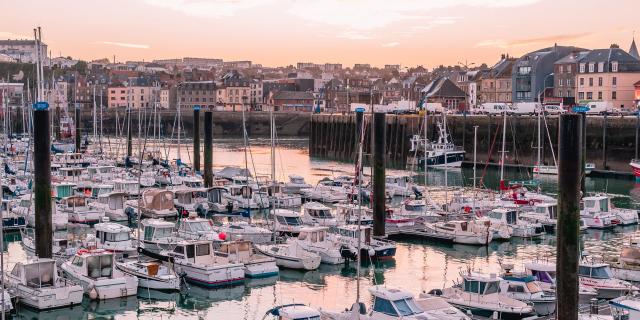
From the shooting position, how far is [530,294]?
76.7 feet

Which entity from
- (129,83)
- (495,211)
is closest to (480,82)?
A: (129,83)

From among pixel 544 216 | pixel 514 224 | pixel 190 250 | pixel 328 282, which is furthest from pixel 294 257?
pixel 544 216

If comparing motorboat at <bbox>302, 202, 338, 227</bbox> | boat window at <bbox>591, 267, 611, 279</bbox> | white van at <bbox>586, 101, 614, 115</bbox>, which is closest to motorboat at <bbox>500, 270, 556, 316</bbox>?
boat window at <bbox>591, 267, 611, 279</bbox>

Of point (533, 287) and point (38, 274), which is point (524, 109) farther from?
point (38, 274)

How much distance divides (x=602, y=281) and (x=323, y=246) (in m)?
9.78

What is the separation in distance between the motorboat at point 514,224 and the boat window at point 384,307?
52.9 feet

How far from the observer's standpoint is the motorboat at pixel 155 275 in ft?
85.4

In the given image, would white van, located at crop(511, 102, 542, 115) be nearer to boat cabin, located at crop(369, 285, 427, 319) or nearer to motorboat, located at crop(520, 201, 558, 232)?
motorboat, located at crop(520, 201, 558, 232)

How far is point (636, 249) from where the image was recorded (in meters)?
28.0

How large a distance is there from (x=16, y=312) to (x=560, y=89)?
8196 centimetres

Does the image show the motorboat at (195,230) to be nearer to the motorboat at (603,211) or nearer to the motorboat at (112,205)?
the motorboat at (112,205)

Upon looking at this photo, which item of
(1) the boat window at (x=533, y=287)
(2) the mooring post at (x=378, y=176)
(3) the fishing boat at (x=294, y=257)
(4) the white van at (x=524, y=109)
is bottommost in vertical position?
(3) the fishing boat at (x=294, y=257)

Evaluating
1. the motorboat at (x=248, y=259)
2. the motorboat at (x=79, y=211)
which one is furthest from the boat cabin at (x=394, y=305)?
the motorboat at (x=79, y=211)

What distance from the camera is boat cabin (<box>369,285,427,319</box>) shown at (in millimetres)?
20250
